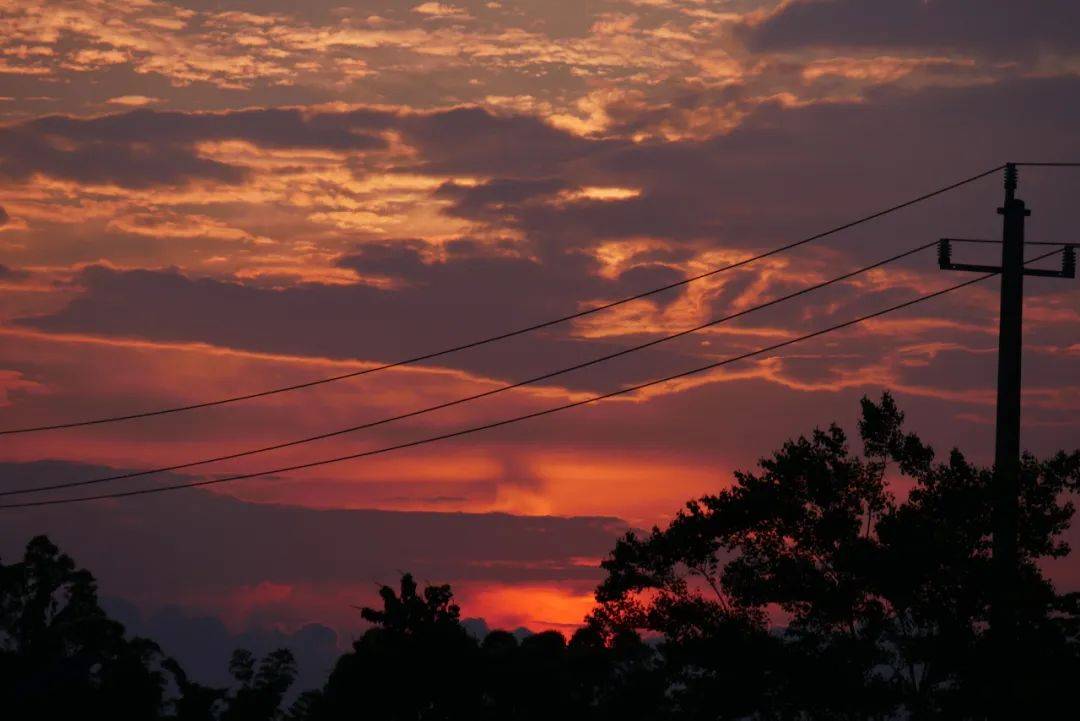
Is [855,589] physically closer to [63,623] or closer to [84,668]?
[84,668]

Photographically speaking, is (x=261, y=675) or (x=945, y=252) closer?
(x=945, y=252)

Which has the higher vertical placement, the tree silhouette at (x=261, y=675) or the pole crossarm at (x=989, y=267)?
the pole crossarm at (x=989, y=267)

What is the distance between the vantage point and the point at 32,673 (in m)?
47.3

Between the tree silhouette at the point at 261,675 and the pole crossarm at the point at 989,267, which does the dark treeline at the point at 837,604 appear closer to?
the pole crossarm at the point at 989,267

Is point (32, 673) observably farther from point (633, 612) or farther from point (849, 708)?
point (849, 708)

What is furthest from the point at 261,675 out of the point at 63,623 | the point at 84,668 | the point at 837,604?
the point at 837,604

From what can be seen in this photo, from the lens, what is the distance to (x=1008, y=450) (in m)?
30.2

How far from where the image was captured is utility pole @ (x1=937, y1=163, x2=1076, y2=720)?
30.0m

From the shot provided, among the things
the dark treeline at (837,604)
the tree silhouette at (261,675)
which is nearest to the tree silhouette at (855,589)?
the dark treeline at (837,604)

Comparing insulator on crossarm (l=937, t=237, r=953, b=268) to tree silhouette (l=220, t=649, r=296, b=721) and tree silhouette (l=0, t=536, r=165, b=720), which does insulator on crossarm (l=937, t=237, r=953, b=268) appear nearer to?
tree silhouette (l=0, t=536, r=165, b=720)

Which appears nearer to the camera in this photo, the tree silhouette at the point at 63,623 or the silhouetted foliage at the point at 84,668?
the silhouetted foliage at the point at 84,668

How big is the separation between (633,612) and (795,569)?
5924 millimetres

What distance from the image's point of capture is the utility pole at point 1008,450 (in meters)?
30.0

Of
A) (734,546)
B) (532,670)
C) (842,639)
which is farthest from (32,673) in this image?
(842,639)
